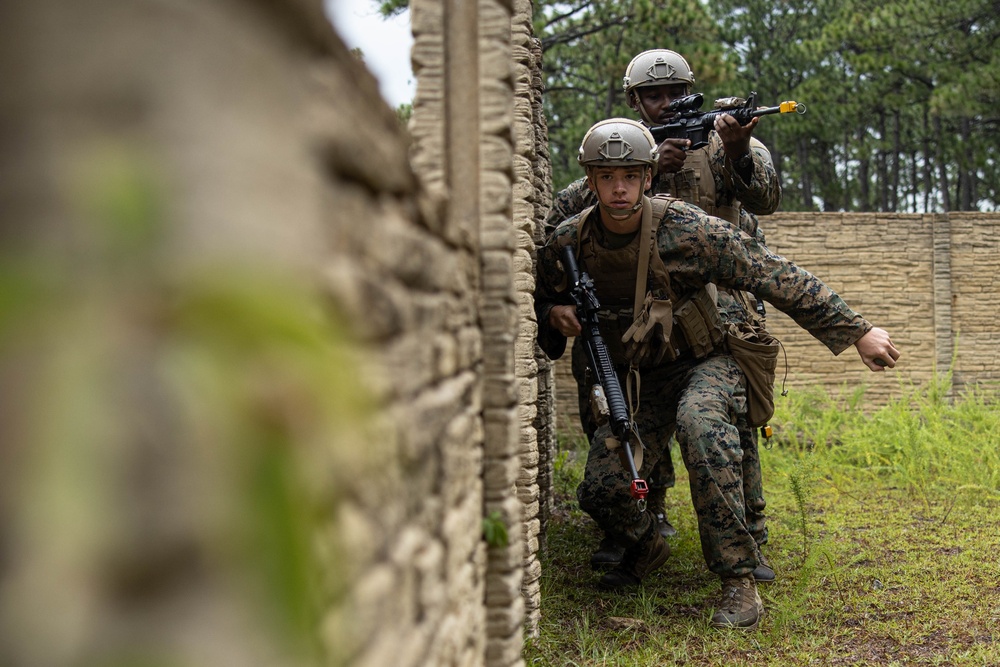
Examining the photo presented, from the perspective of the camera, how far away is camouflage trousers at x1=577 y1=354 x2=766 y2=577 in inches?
170

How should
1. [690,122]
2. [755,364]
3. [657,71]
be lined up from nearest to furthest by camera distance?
[755,364] → [690,122] → [657,71]

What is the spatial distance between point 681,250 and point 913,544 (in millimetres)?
2355

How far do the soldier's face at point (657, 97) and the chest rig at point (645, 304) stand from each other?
133 centimetres

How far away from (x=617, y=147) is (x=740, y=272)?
0.77 metres

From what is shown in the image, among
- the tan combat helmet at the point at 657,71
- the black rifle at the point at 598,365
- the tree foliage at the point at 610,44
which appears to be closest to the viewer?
the black rifle at the point at 598,365

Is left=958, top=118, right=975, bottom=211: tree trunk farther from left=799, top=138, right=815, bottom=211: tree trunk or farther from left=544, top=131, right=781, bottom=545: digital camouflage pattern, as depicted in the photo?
left=544, top=131, right=781, bottom=545: digital camouflage pattern

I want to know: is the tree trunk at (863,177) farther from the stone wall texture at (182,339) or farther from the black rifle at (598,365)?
the stone wall texture at (182,339)

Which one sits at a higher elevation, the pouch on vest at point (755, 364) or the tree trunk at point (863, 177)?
the tree trunk at point (863, 177)

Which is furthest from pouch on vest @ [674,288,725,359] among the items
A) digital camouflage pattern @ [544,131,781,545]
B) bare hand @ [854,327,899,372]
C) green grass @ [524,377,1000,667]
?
green grass @ [524,377,1000,667]

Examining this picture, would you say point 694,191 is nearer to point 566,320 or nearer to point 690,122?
point 690,122

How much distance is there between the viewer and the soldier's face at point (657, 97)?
585 centimetres

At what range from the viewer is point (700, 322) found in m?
4.65

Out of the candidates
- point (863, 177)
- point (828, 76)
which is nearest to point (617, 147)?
point (828, 76)

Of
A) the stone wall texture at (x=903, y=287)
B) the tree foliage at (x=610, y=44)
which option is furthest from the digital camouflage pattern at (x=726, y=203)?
the tree foliage at (x=610, y=44)
